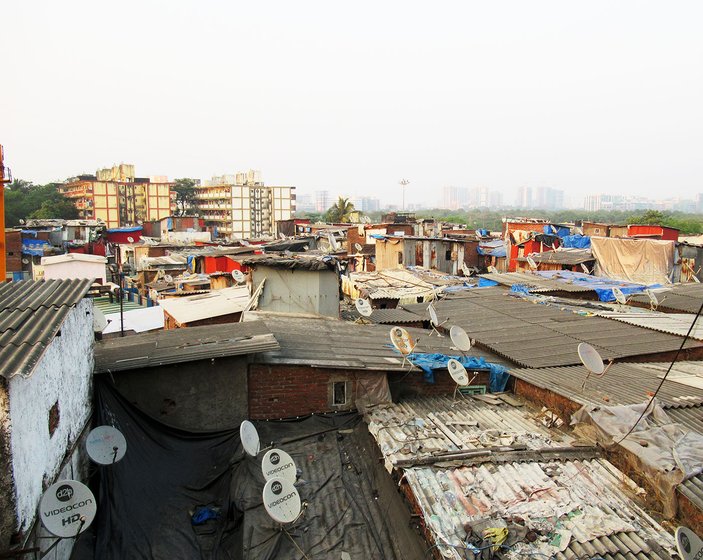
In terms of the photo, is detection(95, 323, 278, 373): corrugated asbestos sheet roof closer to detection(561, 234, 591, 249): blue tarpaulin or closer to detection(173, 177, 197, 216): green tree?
detection(561, 234, 591, 249): blue tarpaulin

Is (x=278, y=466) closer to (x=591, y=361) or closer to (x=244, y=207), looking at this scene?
(x=591, y=361)

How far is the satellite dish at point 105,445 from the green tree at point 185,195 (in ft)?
278

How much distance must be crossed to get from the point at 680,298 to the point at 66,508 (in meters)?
20.1

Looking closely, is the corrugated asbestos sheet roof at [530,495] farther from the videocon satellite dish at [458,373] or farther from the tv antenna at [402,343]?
the tv antenna at [402,343]

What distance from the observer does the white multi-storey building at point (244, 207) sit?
8319cm

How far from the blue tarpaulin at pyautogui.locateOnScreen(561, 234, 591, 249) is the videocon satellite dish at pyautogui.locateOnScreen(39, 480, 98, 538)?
33889 millimetres

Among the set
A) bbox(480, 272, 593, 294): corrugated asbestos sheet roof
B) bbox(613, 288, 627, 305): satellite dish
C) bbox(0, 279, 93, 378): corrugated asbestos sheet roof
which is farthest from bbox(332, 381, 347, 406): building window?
bbox(480, 272, 593, 294): corrugated asbestos sheet roof

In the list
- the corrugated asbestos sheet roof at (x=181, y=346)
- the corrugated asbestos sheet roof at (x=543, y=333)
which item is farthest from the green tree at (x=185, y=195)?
the corrugated asbestos sheet roof at (x=181, y=346)

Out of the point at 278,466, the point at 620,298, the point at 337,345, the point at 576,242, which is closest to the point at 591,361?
the point at 337,345

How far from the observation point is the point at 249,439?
802cm

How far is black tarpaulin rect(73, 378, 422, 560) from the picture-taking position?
6848 mm

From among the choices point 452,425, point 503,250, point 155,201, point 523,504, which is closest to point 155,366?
point 452,425

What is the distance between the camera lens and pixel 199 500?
851 centimetres

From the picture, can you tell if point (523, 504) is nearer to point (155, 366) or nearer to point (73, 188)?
point (155, 366)
